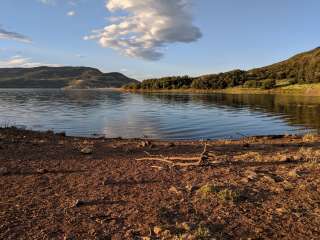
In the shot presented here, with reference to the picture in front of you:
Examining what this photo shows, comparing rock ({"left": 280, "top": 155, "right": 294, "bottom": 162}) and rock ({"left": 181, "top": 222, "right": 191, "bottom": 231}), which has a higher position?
rock ({"left": 181, "top": 222, "right": 191, "bottom": 231})

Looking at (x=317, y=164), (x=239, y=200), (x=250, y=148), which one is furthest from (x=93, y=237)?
(x=250, y=148)

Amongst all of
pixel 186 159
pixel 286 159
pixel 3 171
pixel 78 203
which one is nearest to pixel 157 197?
pixel 78 203

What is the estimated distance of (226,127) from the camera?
40438mm

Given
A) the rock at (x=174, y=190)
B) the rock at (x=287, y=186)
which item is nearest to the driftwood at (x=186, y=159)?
Result: the rock at (x=174, y=190)

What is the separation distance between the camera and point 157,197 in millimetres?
10602

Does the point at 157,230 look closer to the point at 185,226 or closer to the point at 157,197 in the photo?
the point at 185,226

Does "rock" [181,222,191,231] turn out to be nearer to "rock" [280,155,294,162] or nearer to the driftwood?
the driftwood

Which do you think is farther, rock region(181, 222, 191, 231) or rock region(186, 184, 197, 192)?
rock region(186, 184, 197, 192)

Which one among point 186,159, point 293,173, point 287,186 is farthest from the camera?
point 186,159

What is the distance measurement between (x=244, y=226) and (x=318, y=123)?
39.8 m

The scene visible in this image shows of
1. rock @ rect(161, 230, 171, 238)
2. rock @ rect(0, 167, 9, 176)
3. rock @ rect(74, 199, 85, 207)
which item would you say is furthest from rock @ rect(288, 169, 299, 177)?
rock @ rect(0, 167, 9, 176)

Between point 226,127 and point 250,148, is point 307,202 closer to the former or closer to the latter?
point 250,148

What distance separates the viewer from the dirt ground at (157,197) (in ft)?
26.7

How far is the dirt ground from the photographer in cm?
815
